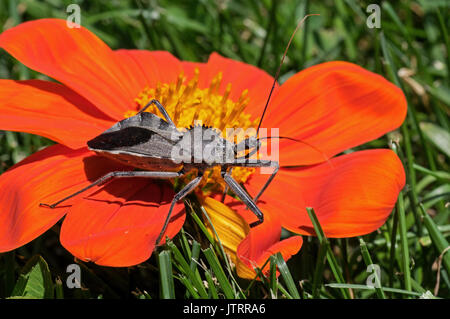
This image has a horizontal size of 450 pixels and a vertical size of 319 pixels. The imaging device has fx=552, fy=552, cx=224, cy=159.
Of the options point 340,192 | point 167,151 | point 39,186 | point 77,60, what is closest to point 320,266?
point 340,192

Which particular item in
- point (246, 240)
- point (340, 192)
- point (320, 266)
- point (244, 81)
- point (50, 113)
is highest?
point (244, 81)

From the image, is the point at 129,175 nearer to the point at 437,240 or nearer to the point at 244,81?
the point at 244,81

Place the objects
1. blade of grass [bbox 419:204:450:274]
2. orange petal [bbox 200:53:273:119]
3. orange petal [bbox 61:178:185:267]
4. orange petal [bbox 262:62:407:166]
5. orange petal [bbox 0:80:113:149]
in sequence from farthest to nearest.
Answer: orange petal [bbox 200:53:273:119]
orange petal [bbox 262:62:407:166]
blade of grass [bbox 419:204:450:274]
orange petal [bbox 0:80:113:149]
orange petal [bbox 61:178:185:267]

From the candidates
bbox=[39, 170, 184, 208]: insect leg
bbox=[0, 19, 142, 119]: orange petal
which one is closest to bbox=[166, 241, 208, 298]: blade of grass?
bbox=[39, 170, 184, 208]: insect leg

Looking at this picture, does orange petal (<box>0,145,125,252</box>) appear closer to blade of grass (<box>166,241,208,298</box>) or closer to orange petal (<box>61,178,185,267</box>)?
orange petal (<box>61,178,185,267</box>)

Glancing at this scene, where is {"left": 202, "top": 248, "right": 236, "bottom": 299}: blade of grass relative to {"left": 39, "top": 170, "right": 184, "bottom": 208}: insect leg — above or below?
below

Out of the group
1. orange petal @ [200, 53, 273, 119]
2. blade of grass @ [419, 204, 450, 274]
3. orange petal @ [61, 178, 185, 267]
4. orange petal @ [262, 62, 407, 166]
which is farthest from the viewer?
orange petal @ [200, 53, 273, 119]

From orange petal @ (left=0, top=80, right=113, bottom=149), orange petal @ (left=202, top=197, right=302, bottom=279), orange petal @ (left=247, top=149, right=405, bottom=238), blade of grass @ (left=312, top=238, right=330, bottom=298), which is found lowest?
blade of grass @ (left=312, top=238, right=330, bottom=298)
